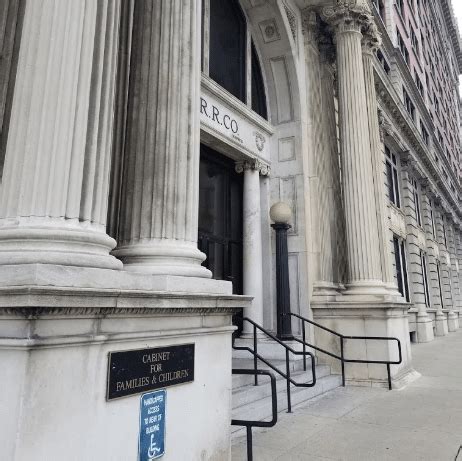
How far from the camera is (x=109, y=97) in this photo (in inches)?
143

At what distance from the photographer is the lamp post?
9.14 metres

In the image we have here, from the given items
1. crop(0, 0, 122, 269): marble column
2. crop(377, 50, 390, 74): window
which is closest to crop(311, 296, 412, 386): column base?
crop(0, 0, 122, 269): marble column

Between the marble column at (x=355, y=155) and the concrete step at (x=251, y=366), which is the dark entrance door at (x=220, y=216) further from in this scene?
the marble column at (x=355, y=155)

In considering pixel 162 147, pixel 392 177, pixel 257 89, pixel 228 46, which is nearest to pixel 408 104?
pixel 392 177

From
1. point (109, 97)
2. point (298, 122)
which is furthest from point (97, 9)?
point (298, 122)

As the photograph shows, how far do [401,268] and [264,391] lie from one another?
49.3 feet

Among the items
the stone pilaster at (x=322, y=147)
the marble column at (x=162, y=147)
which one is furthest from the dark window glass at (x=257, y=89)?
the marble column at (x=162, y=147)

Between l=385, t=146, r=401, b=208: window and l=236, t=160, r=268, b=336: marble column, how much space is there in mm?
11130

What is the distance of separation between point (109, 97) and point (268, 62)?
8519 millimetres

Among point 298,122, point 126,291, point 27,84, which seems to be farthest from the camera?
point 298,122

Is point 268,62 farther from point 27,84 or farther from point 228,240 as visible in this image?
point 27,84

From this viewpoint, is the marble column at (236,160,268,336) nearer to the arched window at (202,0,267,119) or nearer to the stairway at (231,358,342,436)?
the stairway at (231,358,342,436)

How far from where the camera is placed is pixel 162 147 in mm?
4320

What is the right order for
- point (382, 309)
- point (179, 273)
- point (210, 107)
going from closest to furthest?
point (179, 273)
point (210, 107)
point (382, 309)
